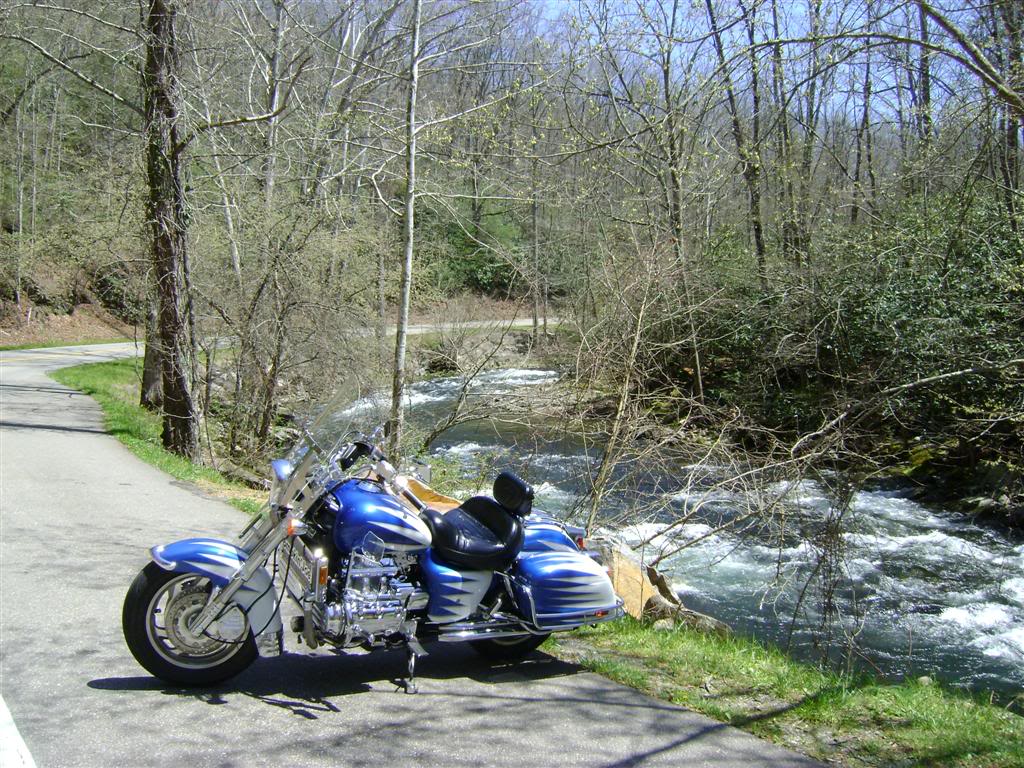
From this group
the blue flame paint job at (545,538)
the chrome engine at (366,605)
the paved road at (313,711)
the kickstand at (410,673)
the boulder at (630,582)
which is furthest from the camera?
the boulder at (630,582)

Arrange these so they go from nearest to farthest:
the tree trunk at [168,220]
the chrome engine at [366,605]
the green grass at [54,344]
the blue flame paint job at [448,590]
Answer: the chrome engine at [366,605], the blue flame paint job at [448,590], the tree trunk at [168,220], the green grass at [54,344]

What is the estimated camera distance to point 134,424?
1698cm

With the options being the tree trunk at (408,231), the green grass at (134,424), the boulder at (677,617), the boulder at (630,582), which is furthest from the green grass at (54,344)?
the boulder at (677,617)

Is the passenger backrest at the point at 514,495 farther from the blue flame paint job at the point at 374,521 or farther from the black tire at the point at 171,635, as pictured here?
the black tire at the point at 171,635

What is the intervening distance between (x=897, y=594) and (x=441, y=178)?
12016mm

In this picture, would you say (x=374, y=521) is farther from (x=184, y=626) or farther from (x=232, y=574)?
(x=184, y=626)

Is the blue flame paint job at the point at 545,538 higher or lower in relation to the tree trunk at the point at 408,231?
lower

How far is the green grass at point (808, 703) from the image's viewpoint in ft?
13.4

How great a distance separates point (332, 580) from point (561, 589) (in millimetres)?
1274

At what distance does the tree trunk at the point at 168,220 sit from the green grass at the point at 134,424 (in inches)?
25.5

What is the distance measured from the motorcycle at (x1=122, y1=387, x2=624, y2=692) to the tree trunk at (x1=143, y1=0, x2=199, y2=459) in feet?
35.3

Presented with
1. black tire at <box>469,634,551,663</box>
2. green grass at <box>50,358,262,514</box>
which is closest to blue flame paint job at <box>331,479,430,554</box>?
black tire at <box>469,634,551,663</box>

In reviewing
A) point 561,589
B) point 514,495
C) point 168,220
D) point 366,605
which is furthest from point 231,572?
point 168,220

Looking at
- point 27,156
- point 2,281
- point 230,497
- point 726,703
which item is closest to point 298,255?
point 230,497
